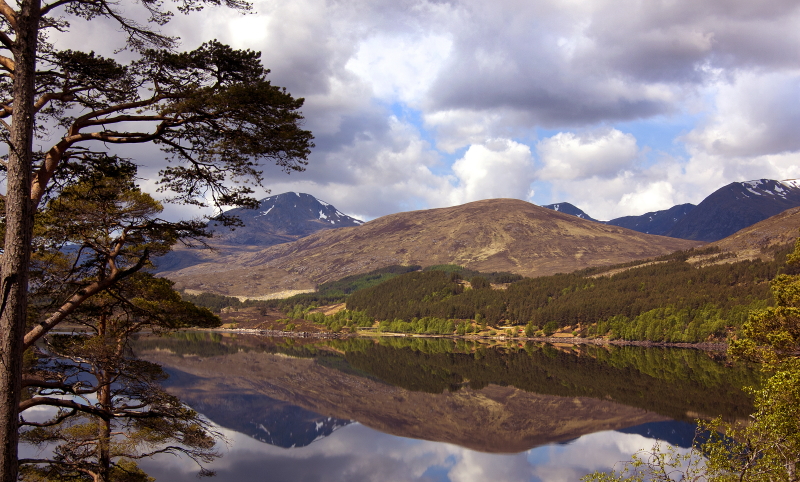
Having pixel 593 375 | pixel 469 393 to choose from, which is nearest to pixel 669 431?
pixel 469 393

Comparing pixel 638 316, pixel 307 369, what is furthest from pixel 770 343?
pixel 638 316

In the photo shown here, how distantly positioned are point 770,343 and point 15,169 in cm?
2790

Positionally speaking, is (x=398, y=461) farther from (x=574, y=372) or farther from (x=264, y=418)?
(x=574, y=372)

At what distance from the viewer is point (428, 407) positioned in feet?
229

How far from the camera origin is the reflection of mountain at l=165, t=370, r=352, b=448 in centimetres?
5775

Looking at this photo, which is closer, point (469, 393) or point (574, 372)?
point (469, 393)

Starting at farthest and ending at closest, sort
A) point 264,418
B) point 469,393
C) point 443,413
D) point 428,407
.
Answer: point 469,393 → point 428,407 → point 443,413 → point 264,418

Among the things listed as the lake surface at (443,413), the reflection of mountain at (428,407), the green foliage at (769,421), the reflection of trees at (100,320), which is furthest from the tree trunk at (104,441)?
the reflection of mountain at (428,407)

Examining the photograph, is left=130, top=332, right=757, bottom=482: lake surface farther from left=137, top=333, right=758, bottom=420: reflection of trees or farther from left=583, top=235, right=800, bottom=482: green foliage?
left=583, top=235, right=800, bottom=482: green foliage

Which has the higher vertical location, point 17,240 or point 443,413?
point 17,240

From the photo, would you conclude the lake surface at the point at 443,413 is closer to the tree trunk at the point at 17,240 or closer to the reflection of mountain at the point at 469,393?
the reflection of mountain at the point at 469,393

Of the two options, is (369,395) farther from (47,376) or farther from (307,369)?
(47,376)

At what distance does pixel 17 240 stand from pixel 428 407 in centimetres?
6370

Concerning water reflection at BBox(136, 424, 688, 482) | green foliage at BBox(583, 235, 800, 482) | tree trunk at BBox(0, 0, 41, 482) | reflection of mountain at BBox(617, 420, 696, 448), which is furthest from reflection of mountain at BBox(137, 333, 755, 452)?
tree trunk at BBox(0, 0, 41, 482)
